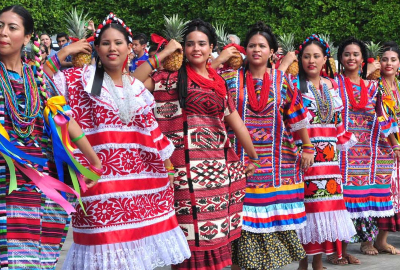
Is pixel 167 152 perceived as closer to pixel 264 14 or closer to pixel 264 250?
pixel 264 250

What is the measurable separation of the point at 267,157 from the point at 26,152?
258cm

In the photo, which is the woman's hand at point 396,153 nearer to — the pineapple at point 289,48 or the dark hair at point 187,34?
the pineapple at point 289,48

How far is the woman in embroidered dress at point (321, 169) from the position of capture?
6938 millimetres

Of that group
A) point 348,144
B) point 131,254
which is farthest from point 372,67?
point 131,254

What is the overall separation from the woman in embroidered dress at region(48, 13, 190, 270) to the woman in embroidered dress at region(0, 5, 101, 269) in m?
0.26

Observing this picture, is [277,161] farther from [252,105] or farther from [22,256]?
[22,256]

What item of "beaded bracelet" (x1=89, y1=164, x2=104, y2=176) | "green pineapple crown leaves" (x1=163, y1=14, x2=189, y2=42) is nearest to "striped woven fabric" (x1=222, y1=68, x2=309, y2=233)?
"green pineapple crown leaves" (x1=163, y1=14, x2=189, y2=42)

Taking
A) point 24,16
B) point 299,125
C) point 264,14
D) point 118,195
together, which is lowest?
point 118,195

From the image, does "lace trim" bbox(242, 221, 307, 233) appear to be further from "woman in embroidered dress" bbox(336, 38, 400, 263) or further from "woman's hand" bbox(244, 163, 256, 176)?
"woman in embroidered dress" bbox(336, 38, 400, 263)

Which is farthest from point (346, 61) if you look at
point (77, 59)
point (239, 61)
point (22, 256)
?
point (22, 256)

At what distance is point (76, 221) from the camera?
499cm

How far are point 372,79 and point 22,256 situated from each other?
541 cm

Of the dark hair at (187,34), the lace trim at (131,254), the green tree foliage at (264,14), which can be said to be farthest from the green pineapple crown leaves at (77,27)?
the green tree foliage at (264,14)

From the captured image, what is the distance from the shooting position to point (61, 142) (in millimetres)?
4574
